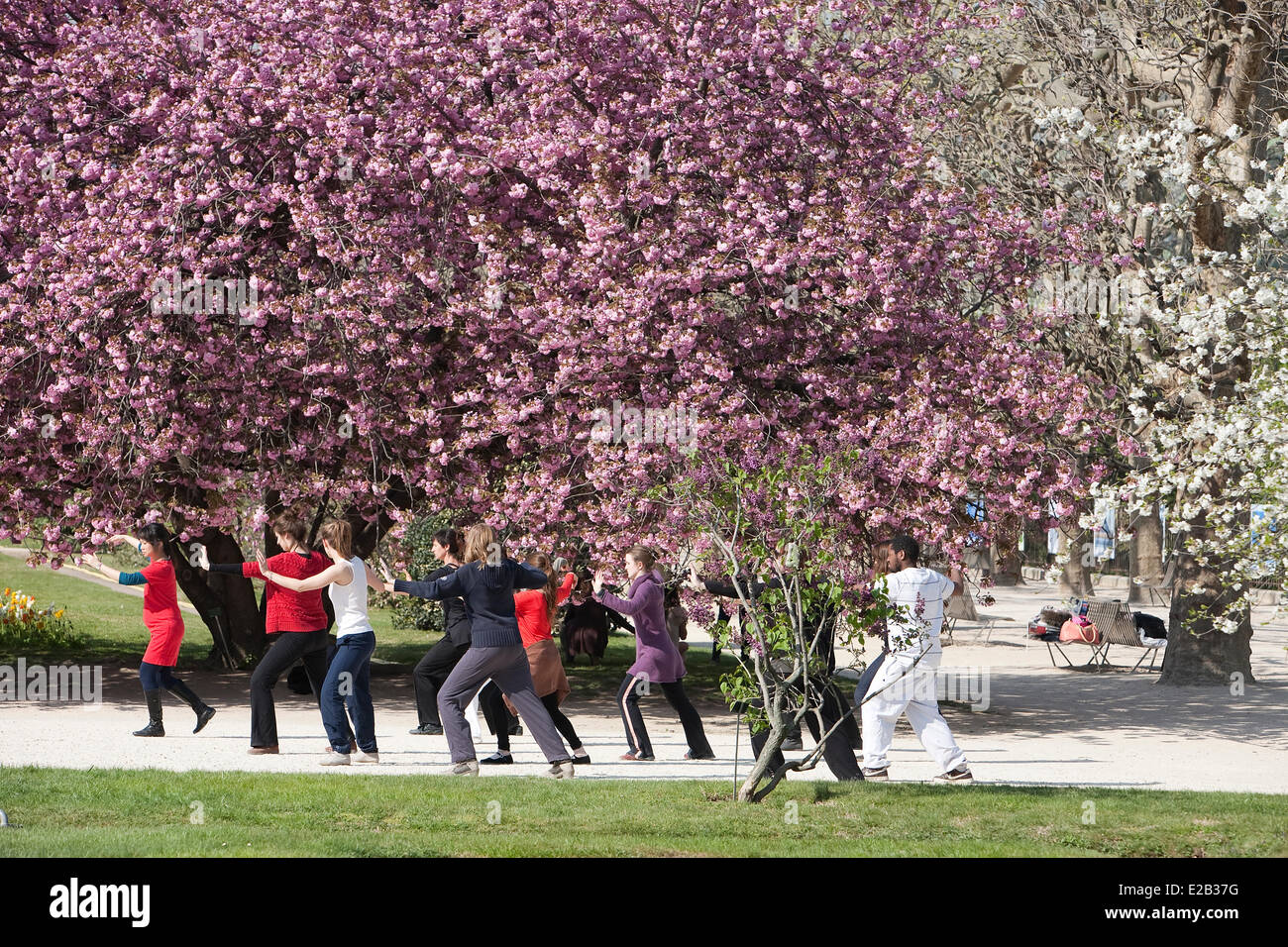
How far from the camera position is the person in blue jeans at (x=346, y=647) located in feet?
34.2

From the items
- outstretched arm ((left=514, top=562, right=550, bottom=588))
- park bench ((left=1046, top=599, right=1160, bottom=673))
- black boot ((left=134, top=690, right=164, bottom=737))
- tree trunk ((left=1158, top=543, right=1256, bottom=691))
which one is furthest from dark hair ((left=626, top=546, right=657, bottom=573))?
park bench ((left=1046, top=599, right=1160, bottom=673))

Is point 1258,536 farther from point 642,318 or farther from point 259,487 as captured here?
point 259,487

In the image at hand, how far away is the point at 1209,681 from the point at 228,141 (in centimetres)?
1352

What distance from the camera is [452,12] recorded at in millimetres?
14570

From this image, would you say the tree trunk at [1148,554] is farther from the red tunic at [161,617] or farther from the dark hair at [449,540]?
the red tunic at [161,617]


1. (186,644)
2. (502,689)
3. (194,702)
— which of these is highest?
(502,689)

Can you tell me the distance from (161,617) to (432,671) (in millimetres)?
2259

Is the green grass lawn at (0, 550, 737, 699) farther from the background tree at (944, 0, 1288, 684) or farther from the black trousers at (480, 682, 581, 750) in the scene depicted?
the background tree at (944, 0, 1288, 684)

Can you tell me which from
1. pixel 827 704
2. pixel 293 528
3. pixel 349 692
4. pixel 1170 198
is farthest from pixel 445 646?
pixel 1170 198

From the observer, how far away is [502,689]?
1000 cm

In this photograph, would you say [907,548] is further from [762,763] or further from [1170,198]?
[1170,198]

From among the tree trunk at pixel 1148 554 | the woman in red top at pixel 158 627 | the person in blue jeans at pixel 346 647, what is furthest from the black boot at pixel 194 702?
the tree trunk at pixel 1148 554

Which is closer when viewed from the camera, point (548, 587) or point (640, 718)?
point (640, 718)
